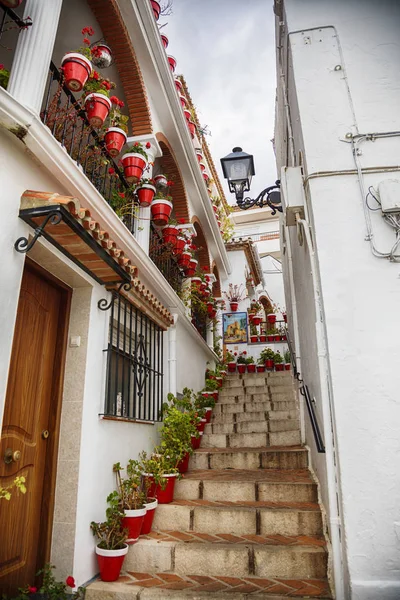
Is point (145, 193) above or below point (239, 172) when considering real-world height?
below

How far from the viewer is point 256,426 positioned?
6.74 m

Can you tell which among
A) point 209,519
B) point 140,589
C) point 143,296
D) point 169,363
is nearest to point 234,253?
point 169,363

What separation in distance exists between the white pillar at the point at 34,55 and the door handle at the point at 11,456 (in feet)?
9.01

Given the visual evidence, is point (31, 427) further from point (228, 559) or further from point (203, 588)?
point (228, 559)

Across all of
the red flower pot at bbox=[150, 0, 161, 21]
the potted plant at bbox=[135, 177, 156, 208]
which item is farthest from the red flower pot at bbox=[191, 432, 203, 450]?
the red flower pot at bbox=[150, 0, 161, 21]

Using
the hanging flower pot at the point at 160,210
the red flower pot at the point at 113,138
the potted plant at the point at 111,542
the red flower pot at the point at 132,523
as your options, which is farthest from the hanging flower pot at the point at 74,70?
the red flower pot at the point at 132,523

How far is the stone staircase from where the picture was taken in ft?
10.7

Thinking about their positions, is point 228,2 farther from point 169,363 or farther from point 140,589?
point 140,589

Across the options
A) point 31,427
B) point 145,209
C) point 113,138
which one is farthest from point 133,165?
point 31,427

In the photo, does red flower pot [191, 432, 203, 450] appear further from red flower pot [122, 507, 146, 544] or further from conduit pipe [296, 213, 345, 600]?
conduit pipe [296, 213, 345, 600]

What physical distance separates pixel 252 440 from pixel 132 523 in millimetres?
2921

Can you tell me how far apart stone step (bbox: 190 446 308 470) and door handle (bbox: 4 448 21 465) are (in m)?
3.26

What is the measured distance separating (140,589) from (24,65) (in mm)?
4514

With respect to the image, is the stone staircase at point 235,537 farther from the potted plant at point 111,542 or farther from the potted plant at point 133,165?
the potted plant at point 133,165
